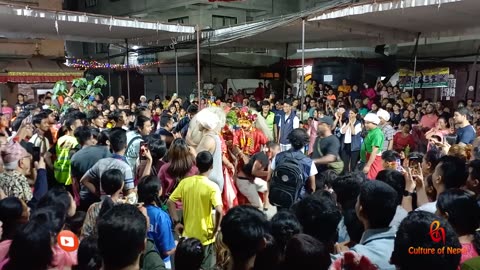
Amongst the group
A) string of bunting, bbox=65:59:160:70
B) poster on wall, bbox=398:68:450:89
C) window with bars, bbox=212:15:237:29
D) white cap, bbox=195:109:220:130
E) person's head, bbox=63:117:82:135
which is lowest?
person's head, bbox=63:117:82:135

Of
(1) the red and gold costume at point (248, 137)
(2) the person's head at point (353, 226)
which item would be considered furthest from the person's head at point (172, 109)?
(2) the person's head at point (353, 226)

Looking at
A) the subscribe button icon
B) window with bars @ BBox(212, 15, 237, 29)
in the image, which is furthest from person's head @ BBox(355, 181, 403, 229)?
window with bars @ BBox(212, 15, 237, 29)

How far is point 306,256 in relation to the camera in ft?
6.06

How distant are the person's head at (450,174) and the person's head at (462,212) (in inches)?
29.4

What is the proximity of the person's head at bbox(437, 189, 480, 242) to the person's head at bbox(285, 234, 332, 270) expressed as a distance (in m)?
0.92

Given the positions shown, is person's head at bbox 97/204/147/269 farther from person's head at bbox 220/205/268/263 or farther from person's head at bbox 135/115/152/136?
person's head at bbox 135/115/152/136

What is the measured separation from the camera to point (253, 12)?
17.9 metres

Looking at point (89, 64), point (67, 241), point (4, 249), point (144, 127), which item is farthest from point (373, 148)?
point (89, 64)

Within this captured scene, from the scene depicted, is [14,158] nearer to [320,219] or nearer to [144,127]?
[144,127]

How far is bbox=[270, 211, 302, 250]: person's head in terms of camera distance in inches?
90.0

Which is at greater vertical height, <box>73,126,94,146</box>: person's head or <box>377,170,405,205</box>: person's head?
<box>73,126,94,146</box>: person's head

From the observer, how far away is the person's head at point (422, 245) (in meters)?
1.73

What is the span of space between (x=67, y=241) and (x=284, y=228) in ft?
4.22

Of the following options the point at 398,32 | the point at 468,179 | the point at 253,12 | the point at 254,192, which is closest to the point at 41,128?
the point at 254,192
